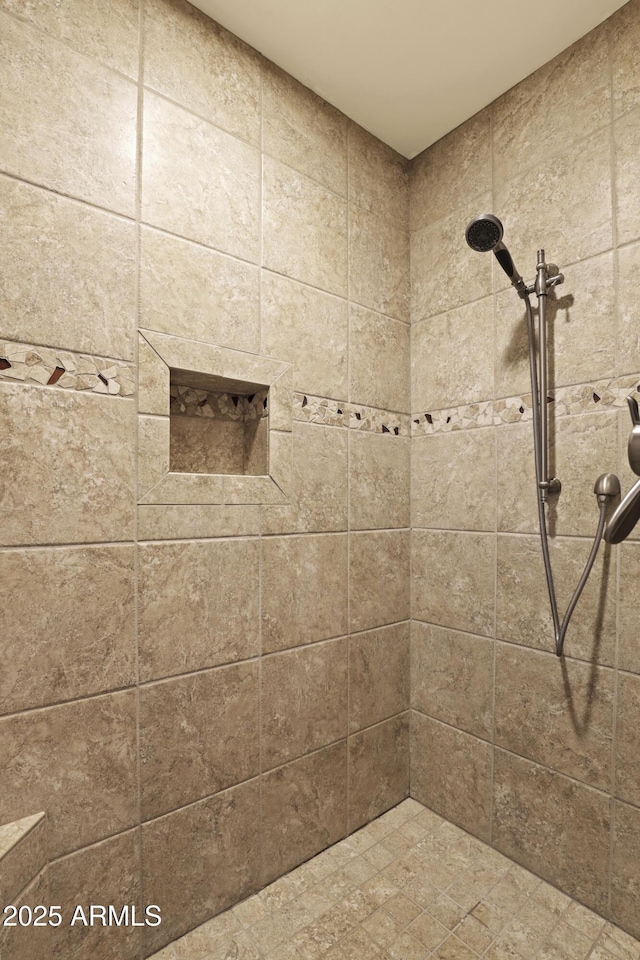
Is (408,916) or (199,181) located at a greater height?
(199,181)

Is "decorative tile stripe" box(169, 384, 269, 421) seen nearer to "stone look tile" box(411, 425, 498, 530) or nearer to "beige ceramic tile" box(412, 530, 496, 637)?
"stone look tile" box(411, 425, 498, 530)

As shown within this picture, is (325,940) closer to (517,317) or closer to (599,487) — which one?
(599,487)

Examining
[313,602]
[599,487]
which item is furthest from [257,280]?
[599,487]

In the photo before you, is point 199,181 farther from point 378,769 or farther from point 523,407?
point 378,769

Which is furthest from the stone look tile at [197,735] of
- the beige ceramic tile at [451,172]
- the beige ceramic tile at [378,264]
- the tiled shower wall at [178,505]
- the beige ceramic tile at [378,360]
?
the beige ceramic tile at [451,172]

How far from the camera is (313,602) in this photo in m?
1.42

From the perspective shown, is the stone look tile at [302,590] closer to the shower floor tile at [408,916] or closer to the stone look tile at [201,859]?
the stone look tile at [201,859]

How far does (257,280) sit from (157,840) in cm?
141

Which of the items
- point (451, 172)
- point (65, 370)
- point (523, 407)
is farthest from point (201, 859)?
point (451, 172)

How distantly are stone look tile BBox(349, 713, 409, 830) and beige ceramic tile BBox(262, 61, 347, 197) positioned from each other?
Answer: 1744mm

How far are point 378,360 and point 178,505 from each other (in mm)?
843

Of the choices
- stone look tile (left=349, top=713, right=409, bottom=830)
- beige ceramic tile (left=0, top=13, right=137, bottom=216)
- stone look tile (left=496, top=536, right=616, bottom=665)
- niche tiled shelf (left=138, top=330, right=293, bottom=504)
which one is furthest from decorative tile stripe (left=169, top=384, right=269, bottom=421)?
stone look tile (left=349, top=713, right=409, bottom=830)

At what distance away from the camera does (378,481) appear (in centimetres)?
160

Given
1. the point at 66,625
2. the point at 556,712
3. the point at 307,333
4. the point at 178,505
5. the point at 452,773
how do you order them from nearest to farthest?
the point at 66,625
the point at 178,505
the point at 556,712
the point at 307,333
the point at 452,773
